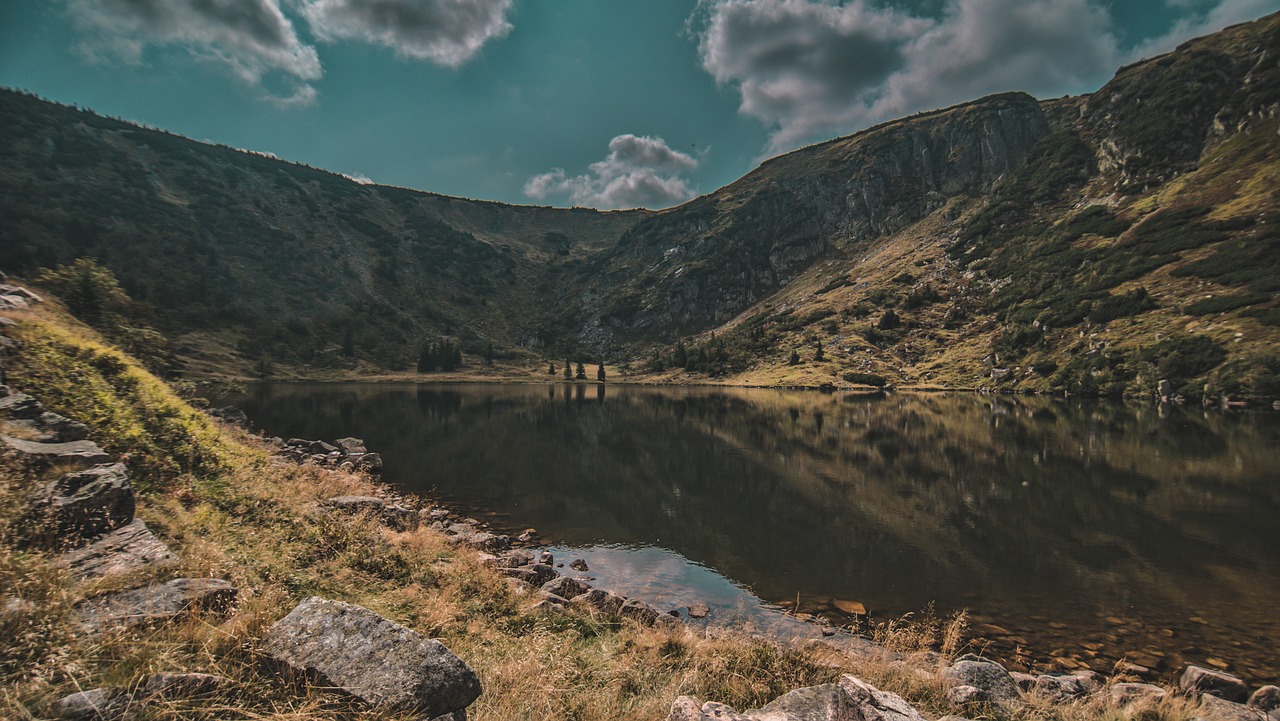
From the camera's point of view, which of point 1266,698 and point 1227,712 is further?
point 1266,698

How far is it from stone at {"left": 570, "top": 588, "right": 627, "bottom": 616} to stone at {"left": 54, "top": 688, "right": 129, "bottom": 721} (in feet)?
38.2

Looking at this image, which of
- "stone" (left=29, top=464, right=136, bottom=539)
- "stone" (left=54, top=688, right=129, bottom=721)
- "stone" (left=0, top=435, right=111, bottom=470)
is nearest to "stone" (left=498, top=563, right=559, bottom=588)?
"stone" (left=29, top=464, right=136, bottom=539)

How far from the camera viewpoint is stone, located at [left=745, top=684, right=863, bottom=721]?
696 centimetres

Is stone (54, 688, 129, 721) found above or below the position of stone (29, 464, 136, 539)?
below

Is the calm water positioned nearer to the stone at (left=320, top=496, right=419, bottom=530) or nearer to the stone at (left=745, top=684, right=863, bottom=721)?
the stone at (left=320, top=496, right=419, bottom=530)

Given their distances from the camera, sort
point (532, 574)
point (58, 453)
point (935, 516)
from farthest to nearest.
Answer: point (935, 516), point (532, 574), point (58, 453)

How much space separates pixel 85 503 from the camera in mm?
8594

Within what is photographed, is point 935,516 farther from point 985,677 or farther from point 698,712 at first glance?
point 698,712

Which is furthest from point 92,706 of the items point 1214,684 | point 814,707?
point 1214,684

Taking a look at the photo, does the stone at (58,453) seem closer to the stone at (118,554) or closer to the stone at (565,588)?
the stone at (118,554)

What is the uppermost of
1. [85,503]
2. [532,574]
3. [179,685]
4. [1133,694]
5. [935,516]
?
[85,503]

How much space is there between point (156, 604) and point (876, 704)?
32.3ft

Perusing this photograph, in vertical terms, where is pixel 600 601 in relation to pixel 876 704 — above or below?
below

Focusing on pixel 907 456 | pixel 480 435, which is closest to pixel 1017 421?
pixel 907 456
